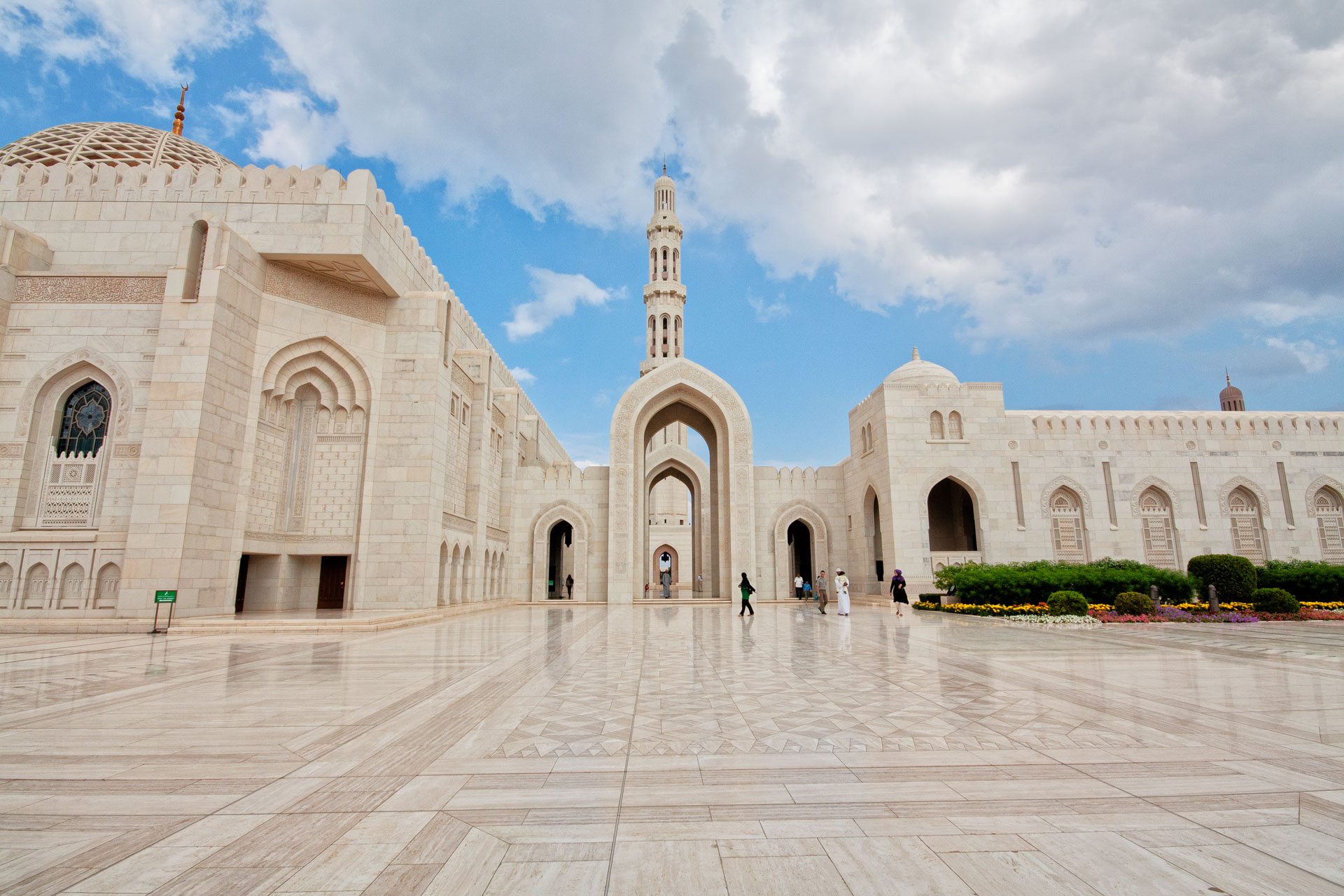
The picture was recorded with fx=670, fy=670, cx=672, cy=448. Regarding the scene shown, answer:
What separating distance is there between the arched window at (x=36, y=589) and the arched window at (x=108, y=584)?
2.93 feet

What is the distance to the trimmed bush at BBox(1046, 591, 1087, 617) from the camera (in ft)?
43.0

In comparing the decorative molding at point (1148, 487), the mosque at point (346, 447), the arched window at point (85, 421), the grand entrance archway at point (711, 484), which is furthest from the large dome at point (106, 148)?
the decorative molding at point (1148, 487)

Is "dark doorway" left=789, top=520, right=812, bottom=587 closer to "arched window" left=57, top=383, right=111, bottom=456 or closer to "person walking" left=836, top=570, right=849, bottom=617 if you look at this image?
"person walking" left=836, top=570, right=849, bottom=617

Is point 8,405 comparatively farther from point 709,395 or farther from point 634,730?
point 709,395

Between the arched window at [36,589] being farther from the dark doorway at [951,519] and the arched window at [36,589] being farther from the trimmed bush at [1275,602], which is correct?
the dark doorway at [951,519]

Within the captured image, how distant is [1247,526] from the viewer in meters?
21.2

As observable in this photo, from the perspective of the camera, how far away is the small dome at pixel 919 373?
23.1 metres

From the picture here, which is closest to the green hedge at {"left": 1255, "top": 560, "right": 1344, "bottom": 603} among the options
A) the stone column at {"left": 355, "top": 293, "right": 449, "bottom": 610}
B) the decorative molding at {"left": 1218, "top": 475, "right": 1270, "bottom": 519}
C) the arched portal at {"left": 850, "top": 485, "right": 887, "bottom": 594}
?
the decorative molding at {"left": 1218, "top": 475, "right": 1270, "bottom": 519}

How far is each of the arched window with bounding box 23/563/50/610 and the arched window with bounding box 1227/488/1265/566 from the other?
3011 centimetres

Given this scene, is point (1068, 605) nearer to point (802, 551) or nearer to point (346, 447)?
point (346, 447)

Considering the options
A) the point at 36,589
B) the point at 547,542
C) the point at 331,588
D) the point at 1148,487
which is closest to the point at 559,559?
the point at 547,542

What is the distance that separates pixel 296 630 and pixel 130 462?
5.18 m

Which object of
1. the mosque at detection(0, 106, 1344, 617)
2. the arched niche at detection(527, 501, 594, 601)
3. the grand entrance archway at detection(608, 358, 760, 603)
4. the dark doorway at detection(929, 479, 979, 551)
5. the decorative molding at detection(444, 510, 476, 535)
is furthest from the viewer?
the dark doorway at detection(929, 479, 979, 551)

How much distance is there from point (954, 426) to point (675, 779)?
19499 millimetres
